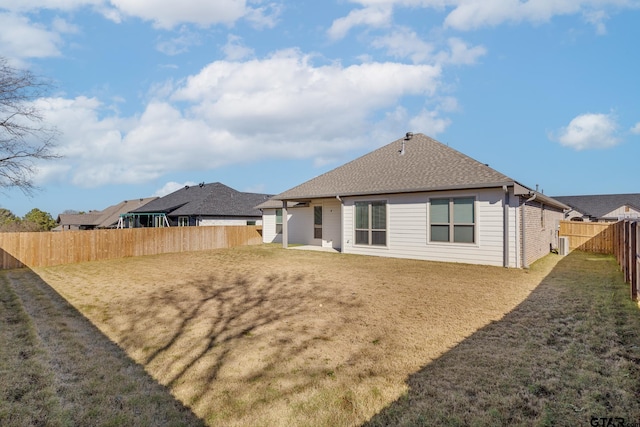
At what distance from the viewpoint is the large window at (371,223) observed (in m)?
13.5

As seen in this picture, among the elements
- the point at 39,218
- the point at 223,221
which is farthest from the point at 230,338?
the point at 39,218

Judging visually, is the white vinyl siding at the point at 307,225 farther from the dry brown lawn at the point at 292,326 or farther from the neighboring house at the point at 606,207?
the neighboring house at the point at 606,207

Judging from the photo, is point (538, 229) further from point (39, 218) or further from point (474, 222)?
point (39, 218)

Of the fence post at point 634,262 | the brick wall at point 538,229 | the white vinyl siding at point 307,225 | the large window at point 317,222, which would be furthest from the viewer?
the large window at point 317,222

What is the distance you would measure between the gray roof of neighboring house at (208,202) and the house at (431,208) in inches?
456

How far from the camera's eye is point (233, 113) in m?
22.5

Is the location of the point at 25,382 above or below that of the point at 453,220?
below

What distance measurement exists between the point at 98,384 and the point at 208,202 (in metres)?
24.7

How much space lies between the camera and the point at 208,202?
26875mm

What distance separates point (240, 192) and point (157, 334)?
2762 centimetres

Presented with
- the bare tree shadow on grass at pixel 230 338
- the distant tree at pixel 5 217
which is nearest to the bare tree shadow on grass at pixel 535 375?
the bare tree shadow on grass at pixel 230 338

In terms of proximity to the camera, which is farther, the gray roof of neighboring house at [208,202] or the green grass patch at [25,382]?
the gray roof of neighboring house at [208,202]

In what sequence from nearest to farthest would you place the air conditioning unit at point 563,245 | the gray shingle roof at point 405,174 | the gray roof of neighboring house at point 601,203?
the gray shingle roof at point 405,174 → the air conditioning unit at point 563,245 → the gray roof of neighboring house at point 601,203

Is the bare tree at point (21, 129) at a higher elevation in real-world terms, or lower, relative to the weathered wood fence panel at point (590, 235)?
higher
